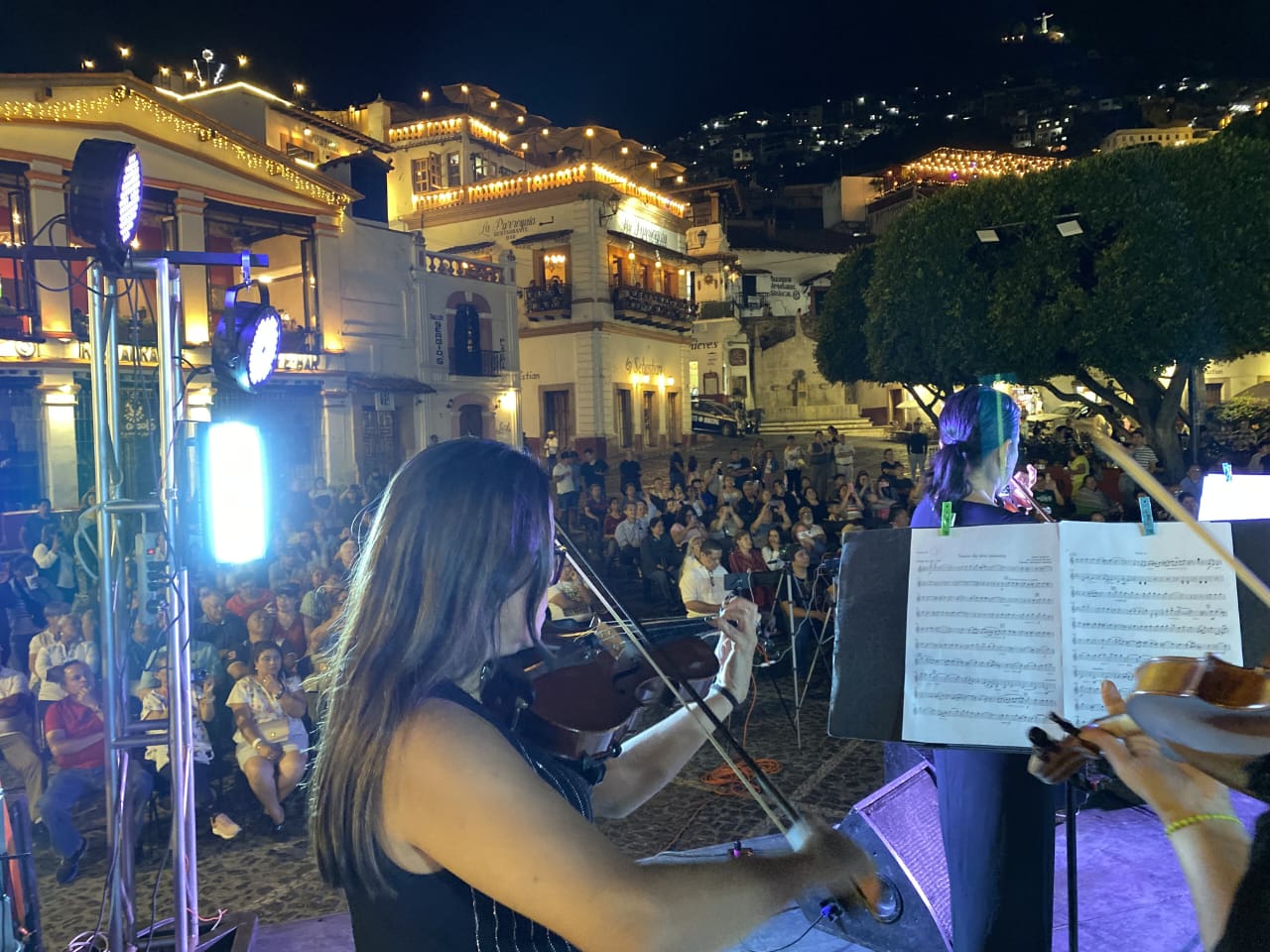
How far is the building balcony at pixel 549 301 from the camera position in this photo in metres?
28.8

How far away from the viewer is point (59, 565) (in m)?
9.89

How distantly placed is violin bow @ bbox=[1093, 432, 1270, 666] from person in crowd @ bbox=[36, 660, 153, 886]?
5121 millimetres

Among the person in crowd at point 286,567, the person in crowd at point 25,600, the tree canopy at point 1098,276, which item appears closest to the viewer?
the person in crowd at point 25,600

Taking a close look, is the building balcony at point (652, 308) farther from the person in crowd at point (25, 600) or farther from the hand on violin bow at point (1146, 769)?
the hand on violin bow at point (1146, 769)

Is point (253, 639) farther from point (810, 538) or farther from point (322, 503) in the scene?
point (322, 503)

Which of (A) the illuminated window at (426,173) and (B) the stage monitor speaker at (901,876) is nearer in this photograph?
(B) the stage monitor speaker at (901,876)

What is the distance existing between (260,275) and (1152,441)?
20.7 m

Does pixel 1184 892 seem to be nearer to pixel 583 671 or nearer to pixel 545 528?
pixel 583 671

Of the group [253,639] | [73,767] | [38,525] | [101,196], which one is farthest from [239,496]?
[38,525]

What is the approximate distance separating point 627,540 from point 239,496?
712cm

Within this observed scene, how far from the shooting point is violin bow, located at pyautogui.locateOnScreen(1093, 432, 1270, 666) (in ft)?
5.66

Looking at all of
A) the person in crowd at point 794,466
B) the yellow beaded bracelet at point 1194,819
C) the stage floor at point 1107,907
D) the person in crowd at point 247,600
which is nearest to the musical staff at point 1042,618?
the yellow beaded bracelet at point 1194,819

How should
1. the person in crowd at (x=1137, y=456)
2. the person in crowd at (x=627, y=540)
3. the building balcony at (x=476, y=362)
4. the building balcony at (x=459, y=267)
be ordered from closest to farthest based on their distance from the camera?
the person in crowd at (x=627, y=540) → the person in crowd at (x=1137, y=456) → the building balcony at (x=459, y=267) → the building balcony at (x=476, y=362)

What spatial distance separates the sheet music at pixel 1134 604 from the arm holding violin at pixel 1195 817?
0.48m
